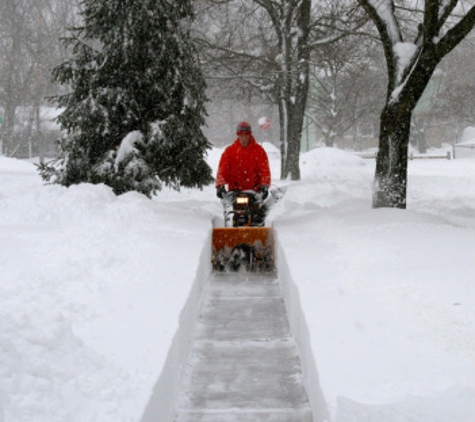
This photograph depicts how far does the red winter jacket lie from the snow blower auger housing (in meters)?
0.68

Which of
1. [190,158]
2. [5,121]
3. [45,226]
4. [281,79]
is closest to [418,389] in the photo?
[45,226]

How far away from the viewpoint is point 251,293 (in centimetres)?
921

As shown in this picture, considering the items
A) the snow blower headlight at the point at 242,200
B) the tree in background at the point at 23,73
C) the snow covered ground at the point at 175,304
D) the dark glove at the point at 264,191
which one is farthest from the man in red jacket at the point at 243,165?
the tree in background at the point at 23,73

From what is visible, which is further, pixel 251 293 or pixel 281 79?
pixel 281 79

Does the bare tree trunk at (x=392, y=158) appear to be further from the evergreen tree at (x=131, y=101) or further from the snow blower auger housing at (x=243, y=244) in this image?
the evergreen tree at (x=131, y=101)

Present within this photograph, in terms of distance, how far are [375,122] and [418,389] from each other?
5895cm

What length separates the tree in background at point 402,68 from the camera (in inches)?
465

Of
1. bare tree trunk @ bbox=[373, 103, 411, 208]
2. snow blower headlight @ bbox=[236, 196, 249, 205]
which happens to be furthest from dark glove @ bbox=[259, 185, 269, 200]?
bare tree trunk @ bbox=[373, 103, 411, 208]

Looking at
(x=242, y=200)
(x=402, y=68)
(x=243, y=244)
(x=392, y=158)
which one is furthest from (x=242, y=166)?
(x=402, y=68)

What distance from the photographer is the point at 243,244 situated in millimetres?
10641

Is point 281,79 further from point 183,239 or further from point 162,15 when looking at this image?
point 183,239

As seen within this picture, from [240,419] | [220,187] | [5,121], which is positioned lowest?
[240,419]

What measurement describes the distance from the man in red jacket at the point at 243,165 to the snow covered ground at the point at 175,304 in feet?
2.82

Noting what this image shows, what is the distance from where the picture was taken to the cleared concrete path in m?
5.27
